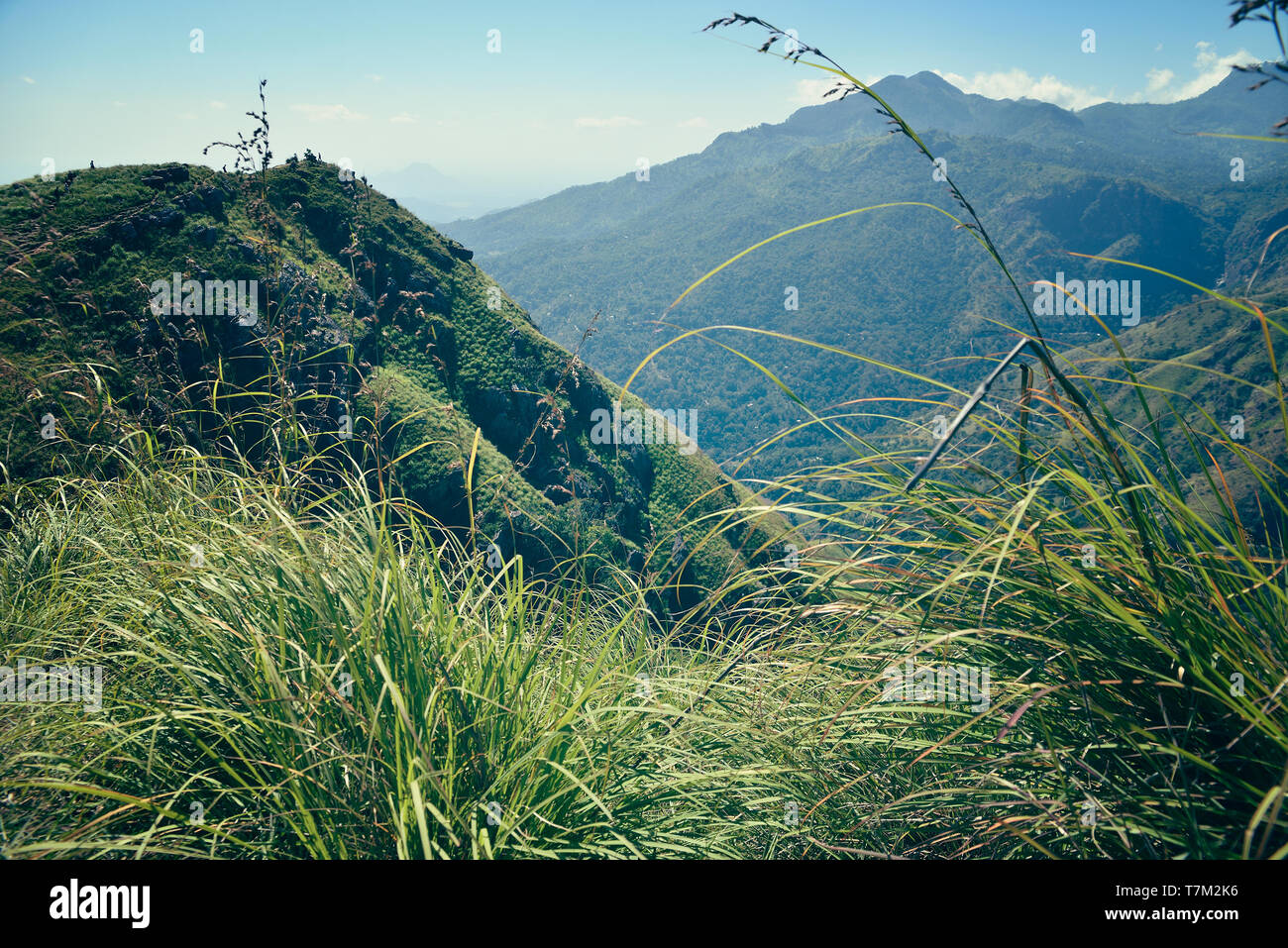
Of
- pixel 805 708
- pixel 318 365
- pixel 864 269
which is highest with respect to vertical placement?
pixel 864 269

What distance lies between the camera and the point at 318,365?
7.89 feet

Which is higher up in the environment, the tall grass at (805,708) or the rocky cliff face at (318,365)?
the rocky cliff face at (318,365)

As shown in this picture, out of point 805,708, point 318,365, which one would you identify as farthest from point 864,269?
point 805,708

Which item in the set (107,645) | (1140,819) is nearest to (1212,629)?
(1140,819)

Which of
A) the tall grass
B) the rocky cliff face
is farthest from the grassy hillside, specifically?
the tall grass

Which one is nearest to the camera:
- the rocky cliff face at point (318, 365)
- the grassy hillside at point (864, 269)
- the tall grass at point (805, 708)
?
the tall grass at point (805, 708)

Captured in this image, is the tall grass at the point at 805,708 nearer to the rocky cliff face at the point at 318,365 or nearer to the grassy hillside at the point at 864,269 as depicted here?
the rocky cliff face at the point at 318,365

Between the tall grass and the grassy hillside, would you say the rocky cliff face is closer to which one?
the tall grass

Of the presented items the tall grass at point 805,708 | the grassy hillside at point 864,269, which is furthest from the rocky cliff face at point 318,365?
the grassy hillside at point 864,269

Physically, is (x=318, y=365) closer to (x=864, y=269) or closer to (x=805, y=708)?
(x=805, y=708)

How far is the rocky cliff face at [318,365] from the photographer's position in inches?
94.4

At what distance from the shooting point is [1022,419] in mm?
1506

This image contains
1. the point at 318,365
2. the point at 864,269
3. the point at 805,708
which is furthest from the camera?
the point at 864,269

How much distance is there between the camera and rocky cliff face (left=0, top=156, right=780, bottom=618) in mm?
2398
